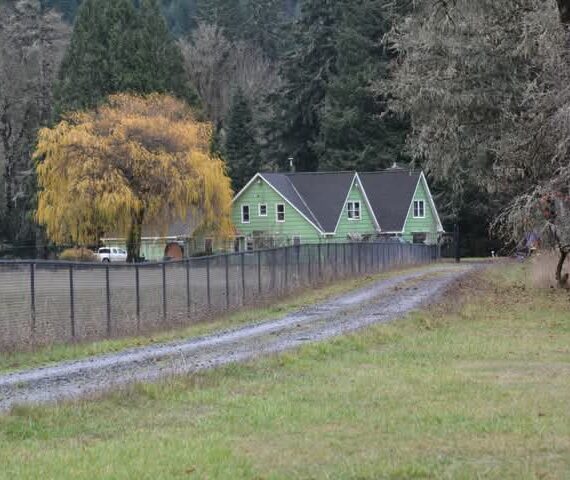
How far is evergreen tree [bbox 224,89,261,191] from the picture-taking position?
77.0 meters

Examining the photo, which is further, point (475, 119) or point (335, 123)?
point (335, 123)

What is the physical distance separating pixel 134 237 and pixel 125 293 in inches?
1215

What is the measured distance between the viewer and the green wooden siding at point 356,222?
216ft

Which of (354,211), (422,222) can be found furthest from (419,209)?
(354,211)

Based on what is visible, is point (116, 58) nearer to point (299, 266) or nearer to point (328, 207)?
point (328, 207)

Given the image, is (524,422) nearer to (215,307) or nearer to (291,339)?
(291,339)

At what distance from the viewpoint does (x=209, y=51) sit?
88.7m

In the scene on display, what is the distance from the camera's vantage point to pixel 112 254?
213 ft

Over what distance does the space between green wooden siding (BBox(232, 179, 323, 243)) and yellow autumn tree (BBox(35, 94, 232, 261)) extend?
37.5 ft

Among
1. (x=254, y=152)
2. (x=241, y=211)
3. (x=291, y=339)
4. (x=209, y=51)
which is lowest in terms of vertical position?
(x=291, y=339)

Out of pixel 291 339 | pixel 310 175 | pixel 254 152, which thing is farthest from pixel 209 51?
pixel 291 339

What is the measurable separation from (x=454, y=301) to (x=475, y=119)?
5.75 meters

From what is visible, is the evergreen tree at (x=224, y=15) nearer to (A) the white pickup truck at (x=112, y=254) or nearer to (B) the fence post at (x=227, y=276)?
(A) the white pickup truck at (x=112, y=254)

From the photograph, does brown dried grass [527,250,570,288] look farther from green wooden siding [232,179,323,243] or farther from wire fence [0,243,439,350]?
green wooden siding [232,179,323,243]
